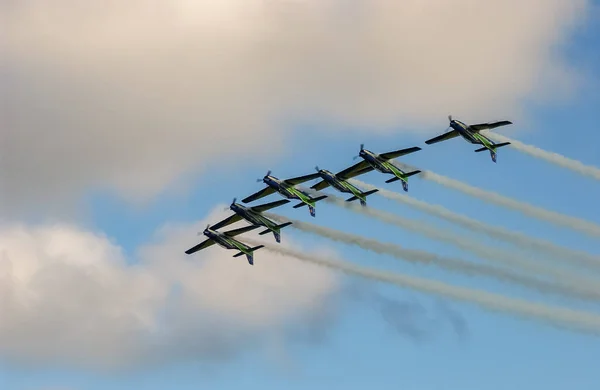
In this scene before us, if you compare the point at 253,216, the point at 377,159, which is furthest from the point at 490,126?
the point at 253,216

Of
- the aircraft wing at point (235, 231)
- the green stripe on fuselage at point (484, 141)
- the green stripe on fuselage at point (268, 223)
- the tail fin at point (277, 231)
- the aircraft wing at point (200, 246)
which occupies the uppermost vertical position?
the aircraft wing at point (200, 246)

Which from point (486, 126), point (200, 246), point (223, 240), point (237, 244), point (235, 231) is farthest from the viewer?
point (200, 246)

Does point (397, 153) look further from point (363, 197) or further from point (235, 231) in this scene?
point (235, 231)

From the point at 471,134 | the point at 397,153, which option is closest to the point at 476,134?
the point at 471,134

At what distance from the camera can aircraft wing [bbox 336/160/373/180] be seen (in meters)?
97.7

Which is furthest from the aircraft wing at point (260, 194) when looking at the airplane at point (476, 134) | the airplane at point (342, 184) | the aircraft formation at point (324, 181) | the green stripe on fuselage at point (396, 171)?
the airplane at point (476, 134)

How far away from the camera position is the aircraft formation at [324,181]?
93.2 m

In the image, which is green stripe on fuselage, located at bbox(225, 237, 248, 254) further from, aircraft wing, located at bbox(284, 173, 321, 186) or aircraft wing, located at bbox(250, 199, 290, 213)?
aircraft wing, located at bbox(284, 173, 321, 186)

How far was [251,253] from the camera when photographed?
9794cm

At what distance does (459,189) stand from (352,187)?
1396cm

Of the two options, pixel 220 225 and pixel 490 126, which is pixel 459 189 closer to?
pixel 490 126

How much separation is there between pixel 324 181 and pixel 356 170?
4.96 metres

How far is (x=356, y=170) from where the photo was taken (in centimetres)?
9938

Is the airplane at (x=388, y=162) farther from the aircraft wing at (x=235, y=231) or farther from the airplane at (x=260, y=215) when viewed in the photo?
the aircraft wing at (x=235, y=231)
